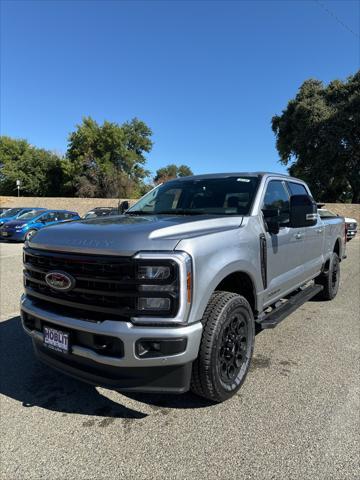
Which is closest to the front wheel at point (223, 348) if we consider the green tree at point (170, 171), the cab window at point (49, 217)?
the cab window at point (49, 217)

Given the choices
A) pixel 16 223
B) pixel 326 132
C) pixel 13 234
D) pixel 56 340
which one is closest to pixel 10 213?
pixel 16 223

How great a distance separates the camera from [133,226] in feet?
9.62

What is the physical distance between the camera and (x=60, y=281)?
9.21ft

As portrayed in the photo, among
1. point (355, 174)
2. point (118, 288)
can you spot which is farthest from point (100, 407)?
point (355, 174)

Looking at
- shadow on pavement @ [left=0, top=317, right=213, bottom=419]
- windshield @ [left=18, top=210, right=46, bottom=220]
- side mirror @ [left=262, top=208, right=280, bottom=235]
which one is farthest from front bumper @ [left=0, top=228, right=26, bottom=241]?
side mirror @ [left=262, top=208, right=280, bottom=235]

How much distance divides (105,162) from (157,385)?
51.0m

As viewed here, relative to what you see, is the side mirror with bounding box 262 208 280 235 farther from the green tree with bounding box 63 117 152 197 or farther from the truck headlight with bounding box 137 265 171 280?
the green tree with bounding box 63 117 152 197

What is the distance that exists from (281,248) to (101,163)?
49615mm

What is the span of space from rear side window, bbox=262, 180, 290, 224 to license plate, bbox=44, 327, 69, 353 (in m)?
2.23

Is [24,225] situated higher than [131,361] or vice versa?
[24,225]

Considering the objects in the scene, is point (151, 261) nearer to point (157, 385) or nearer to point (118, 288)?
point (118, 288)

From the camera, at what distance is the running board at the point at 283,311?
3.62 metres

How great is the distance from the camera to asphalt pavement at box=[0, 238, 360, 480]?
2.40 meters

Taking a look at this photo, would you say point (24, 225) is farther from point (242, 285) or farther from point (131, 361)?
point (131, 361)
